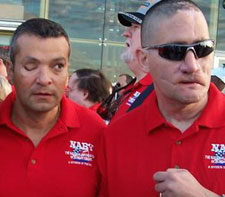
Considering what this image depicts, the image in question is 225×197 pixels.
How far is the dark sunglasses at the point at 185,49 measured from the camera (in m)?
2.46

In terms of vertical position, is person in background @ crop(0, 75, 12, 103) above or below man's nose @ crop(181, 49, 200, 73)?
below

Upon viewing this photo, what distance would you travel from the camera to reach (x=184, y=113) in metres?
2.56

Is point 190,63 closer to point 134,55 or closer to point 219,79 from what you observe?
point 134,55

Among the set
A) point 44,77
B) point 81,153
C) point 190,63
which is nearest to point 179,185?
point 190,63

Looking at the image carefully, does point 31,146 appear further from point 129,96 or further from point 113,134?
point 129,96

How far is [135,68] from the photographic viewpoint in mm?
4102

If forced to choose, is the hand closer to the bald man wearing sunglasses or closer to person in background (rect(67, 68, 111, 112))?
the bald man wearing sunglasses

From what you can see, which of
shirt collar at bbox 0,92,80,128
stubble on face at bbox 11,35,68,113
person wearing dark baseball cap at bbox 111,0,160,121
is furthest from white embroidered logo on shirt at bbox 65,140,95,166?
person wearing dark baseball cap at bbox 111,0,160,121

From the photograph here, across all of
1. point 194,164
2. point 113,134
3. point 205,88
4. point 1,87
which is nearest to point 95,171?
point 113,134

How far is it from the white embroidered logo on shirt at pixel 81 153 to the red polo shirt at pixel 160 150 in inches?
5.3

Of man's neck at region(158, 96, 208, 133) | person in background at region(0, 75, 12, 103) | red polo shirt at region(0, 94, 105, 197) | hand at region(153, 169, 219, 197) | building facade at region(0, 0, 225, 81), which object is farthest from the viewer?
building facade at region(0, 0, 225, 81)

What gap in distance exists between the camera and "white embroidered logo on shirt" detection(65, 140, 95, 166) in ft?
9.09

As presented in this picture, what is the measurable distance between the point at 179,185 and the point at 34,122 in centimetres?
105

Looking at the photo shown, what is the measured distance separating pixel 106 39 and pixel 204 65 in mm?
12253
